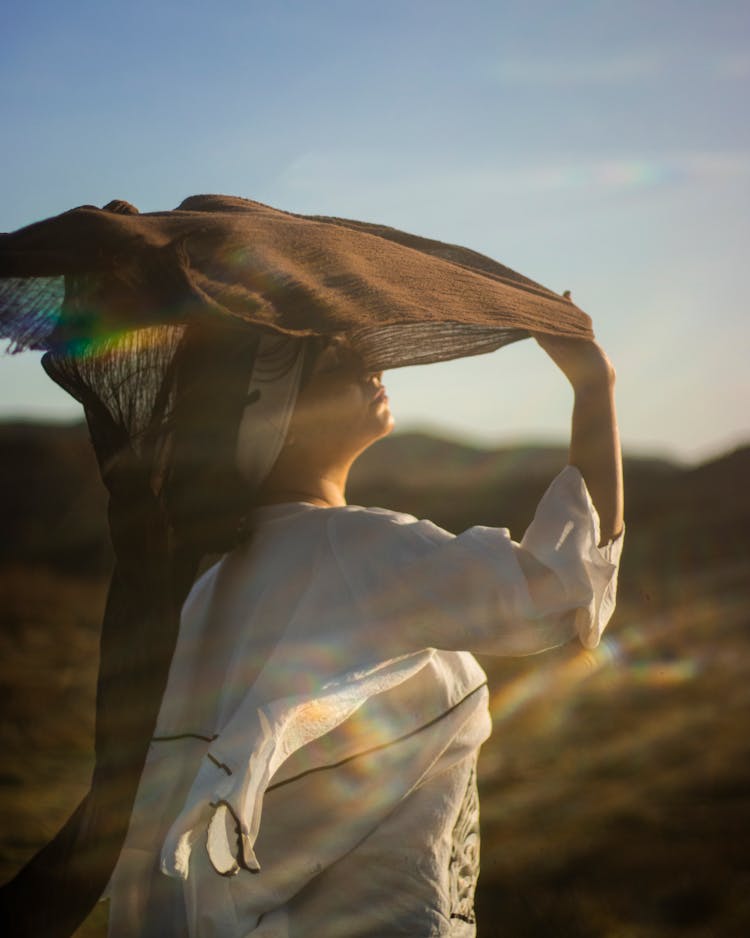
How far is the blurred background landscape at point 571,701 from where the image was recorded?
4137mm

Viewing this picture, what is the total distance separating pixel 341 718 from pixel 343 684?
0.20ft

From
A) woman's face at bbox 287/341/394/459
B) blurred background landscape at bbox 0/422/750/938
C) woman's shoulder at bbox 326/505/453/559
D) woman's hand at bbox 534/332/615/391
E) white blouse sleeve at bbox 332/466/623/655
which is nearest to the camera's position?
white blouse sleeve at bbox 332/466/623/655

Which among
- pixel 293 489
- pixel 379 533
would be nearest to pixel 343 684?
pixel 379 533

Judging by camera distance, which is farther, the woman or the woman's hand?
the woman's hand

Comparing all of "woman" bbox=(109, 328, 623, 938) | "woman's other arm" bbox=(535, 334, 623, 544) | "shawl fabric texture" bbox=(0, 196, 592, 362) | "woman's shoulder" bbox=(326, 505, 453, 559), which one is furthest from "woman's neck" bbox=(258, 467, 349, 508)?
"woman's other arm" bbox=(535, 334, 623, 544)

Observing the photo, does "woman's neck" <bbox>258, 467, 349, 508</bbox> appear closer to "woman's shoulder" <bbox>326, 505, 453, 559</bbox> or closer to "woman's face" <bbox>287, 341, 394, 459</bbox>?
"woman's face" <bbox>287, 341, 394, 459</bbox>

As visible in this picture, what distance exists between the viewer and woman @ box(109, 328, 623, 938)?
166 centimetres

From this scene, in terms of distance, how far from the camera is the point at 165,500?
190 cm

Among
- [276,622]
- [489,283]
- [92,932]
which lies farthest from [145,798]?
[92,932]

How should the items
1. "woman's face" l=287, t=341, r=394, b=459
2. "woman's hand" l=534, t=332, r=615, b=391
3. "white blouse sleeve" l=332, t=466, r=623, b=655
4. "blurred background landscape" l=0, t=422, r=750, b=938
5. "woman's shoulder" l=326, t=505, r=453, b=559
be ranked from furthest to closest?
→ 1. "blurred background landscape" l=0, t=422, r=750, b=938
2. "woman's face" l=287, t=341, r=394, b=459
3. "woman's hand" l=534, t=332, r=615, b=391
4. "woman's shoulder" l=326, t=505, r=453, b=559
5. "white blouse sleeve" l=332, t=466, r=623, b=655

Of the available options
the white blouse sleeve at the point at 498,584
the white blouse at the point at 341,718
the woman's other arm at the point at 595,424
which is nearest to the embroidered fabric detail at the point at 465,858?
the white blouse at the point at 341,718

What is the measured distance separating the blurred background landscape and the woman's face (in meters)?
0.57

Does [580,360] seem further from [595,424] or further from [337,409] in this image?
[337,409]

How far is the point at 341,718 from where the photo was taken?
1.72 m
